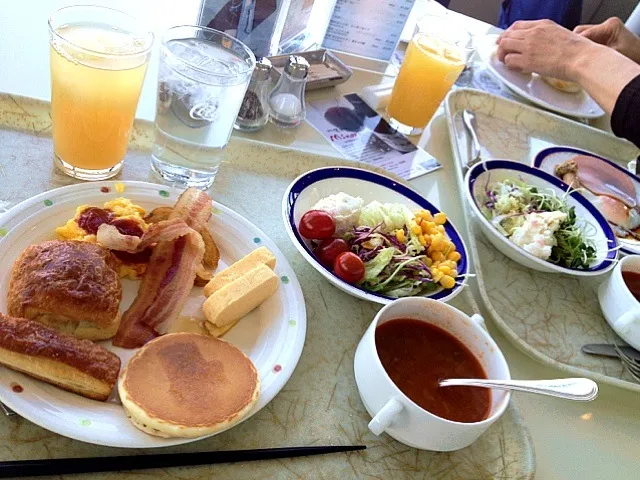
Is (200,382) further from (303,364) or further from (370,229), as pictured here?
(370,229)

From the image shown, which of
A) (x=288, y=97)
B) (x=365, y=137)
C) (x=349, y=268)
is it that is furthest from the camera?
(x=365, y=137)

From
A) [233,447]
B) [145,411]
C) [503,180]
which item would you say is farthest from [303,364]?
[503,180]

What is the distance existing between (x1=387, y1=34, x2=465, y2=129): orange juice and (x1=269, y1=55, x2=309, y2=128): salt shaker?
0.33m

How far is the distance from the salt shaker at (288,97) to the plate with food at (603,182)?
75 centimetres

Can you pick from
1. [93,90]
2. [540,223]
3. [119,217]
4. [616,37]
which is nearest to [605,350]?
[540,223]

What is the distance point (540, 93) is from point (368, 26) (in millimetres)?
699

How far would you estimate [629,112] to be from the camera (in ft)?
6.08

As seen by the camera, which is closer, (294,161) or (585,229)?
(294,161)

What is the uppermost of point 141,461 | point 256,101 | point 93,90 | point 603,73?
point 603,73

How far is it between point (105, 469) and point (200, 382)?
0.55ft

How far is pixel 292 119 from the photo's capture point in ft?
5.17

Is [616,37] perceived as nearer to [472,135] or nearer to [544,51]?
[544,51]

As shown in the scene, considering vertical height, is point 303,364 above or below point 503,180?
below

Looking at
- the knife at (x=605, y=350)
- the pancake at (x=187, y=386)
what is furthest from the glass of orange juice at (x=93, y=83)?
the knife at (x=605, y=350)
